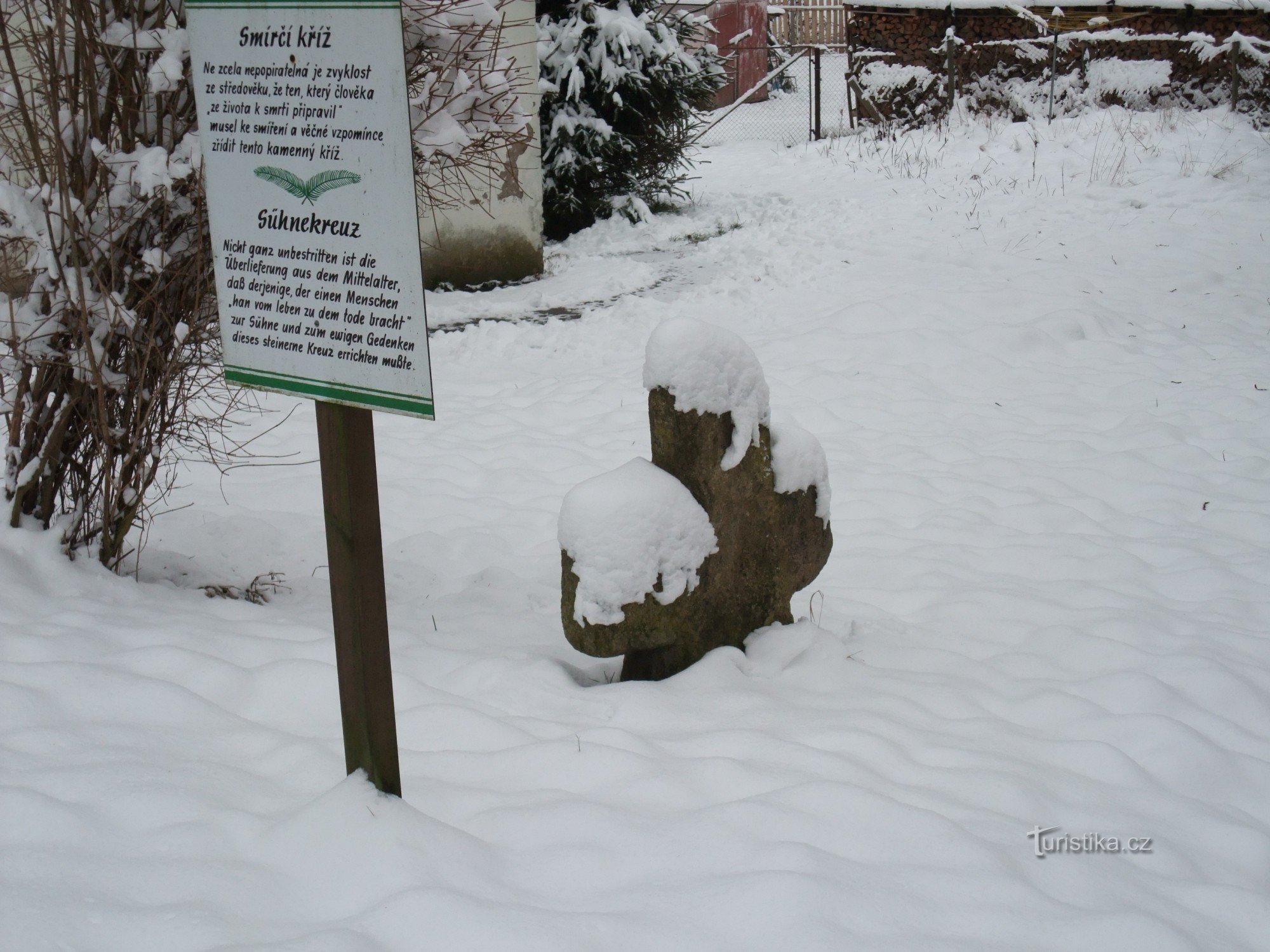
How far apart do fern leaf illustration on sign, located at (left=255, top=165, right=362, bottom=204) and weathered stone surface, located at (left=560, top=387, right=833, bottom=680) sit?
133 centimetres

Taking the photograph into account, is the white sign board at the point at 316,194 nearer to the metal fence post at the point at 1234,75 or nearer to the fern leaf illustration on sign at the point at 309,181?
the fern leaf illustration on sign at the point at 309,181

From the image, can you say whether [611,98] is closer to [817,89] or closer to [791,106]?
[817,89]

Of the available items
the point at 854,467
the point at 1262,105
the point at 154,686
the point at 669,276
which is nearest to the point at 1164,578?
the point at 854,467

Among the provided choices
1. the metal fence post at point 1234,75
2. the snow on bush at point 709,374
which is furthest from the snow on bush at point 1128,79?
the snow on bush at point 709,374

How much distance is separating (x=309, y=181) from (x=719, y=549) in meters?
1.66

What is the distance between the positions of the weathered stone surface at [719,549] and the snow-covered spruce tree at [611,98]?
6773mm

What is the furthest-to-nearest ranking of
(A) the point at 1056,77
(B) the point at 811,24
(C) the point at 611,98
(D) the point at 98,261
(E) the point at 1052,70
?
(B) the point at 811,24 → (A) the point at 1056,77 → (E) the point at 1052,70 → (C) the point at 611,98 → (D) the point at 98,261

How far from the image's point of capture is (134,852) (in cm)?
209

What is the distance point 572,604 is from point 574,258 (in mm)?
6754

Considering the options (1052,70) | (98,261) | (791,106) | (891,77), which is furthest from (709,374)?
(791,106)

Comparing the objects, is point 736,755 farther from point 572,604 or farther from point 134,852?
point 134,852

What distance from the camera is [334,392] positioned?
2.08 m

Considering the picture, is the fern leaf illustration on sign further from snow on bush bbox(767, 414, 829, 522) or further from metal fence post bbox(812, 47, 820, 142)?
metal fence post bbox(812, 47, 820, 142)

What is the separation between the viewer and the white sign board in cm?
192
